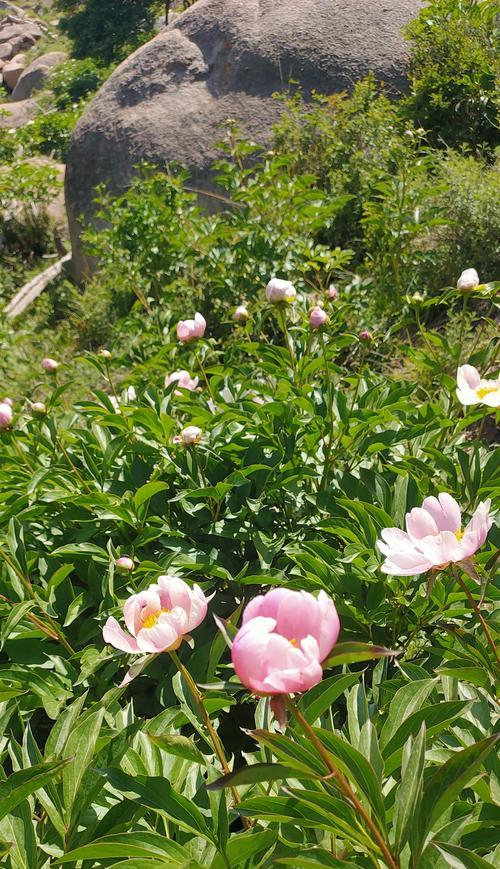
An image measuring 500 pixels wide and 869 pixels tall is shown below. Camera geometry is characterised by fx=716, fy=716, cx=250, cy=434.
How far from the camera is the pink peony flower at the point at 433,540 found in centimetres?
94

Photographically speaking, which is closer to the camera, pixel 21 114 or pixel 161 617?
pixel 161 617

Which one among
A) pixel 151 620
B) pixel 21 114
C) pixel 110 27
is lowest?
pixel 21 114

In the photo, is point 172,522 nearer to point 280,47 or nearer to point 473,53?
point 473,53

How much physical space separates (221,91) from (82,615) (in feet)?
17.3

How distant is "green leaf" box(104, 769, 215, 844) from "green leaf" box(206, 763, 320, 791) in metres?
0.33

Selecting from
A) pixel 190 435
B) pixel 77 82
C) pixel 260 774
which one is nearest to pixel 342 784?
pixel 260 774

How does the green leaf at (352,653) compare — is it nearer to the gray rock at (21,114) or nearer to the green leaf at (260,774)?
the green leaf at (260,774)

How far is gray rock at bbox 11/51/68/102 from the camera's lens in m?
18.6

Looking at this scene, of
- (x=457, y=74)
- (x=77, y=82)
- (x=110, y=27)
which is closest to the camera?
(x=457, y=74)

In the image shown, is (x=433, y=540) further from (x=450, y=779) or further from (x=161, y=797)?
(x=161, y=797)

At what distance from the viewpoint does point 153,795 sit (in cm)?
98

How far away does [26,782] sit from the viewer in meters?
0.90

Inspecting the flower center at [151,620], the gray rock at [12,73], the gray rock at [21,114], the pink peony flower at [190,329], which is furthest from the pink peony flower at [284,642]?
the gray rock at [12,73]

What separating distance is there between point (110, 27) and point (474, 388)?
1789 centimetres
